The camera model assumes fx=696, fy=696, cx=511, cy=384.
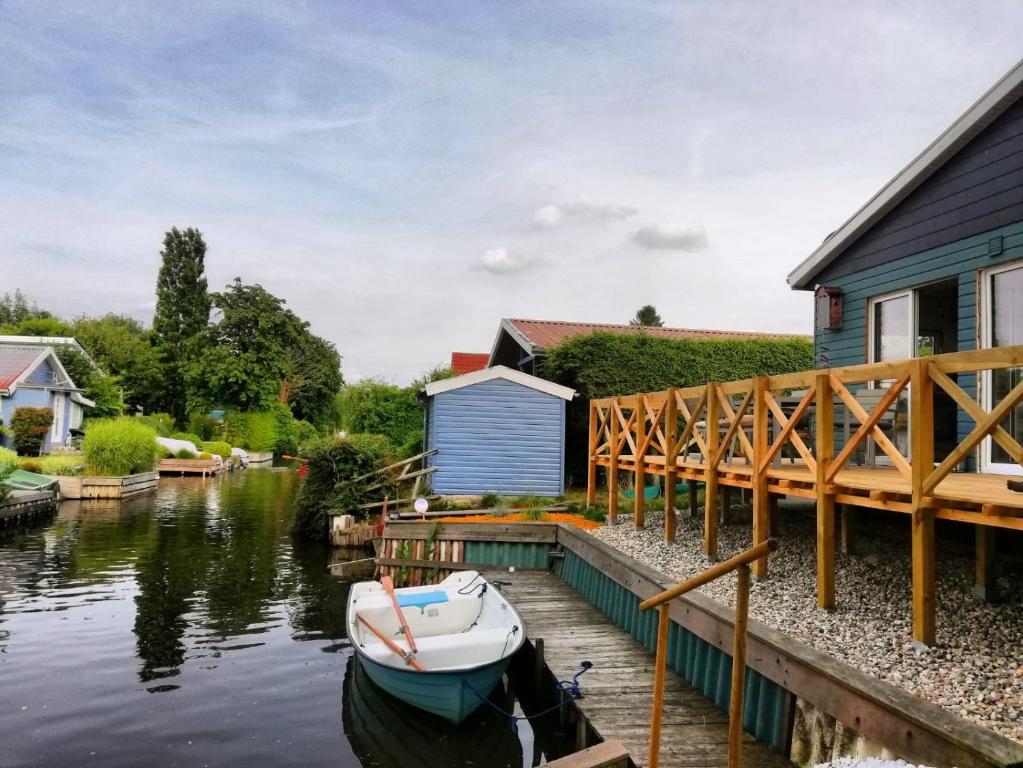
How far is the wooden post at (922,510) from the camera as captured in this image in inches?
176

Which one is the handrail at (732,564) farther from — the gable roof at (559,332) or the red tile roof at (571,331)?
the red tile roof at (571,331)

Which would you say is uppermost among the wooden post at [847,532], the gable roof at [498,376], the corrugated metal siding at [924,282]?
the corrugated metal siding at [924,282]

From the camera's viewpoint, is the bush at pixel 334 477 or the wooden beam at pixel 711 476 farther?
the bush at pixel 334 477

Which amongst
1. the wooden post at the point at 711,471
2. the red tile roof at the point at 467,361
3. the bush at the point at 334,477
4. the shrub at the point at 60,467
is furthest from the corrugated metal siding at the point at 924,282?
the shrub at the point at 60,467

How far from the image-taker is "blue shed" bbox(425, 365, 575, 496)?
15.9m

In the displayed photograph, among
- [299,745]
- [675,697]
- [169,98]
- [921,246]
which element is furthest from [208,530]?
[921,246]

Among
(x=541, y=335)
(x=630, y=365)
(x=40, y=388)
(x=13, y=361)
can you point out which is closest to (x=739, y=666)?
(x=630, y=365)

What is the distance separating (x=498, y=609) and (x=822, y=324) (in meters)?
6.28

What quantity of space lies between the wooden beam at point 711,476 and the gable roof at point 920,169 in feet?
12.2

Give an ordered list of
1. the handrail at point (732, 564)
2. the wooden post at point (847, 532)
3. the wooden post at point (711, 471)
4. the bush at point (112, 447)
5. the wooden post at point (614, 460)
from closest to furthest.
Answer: the handrail at point (732, 564)
the wooden post at point (847, 532)
the wooden post at point (711, 471)
the wooden post at point (614, 460)
the bush at point (112, 447)

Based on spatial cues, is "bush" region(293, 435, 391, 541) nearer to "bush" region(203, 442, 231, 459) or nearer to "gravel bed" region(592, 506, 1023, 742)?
"gravel bed" region(592, 506, 1023, 742)

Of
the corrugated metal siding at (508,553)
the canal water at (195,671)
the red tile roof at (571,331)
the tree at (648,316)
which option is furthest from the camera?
the tree at (648,316)

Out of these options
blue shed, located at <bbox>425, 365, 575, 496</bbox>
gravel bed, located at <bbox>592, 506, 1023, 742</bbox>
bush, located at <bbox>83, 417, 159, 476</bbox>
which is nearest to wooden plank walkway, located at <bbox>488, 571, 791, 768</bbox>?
gravel bed, located at <bbox>592, 506, 1023, 742</bbox>

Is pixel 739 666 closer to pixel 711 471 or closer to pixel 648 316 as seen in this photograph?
pixel 711 471
